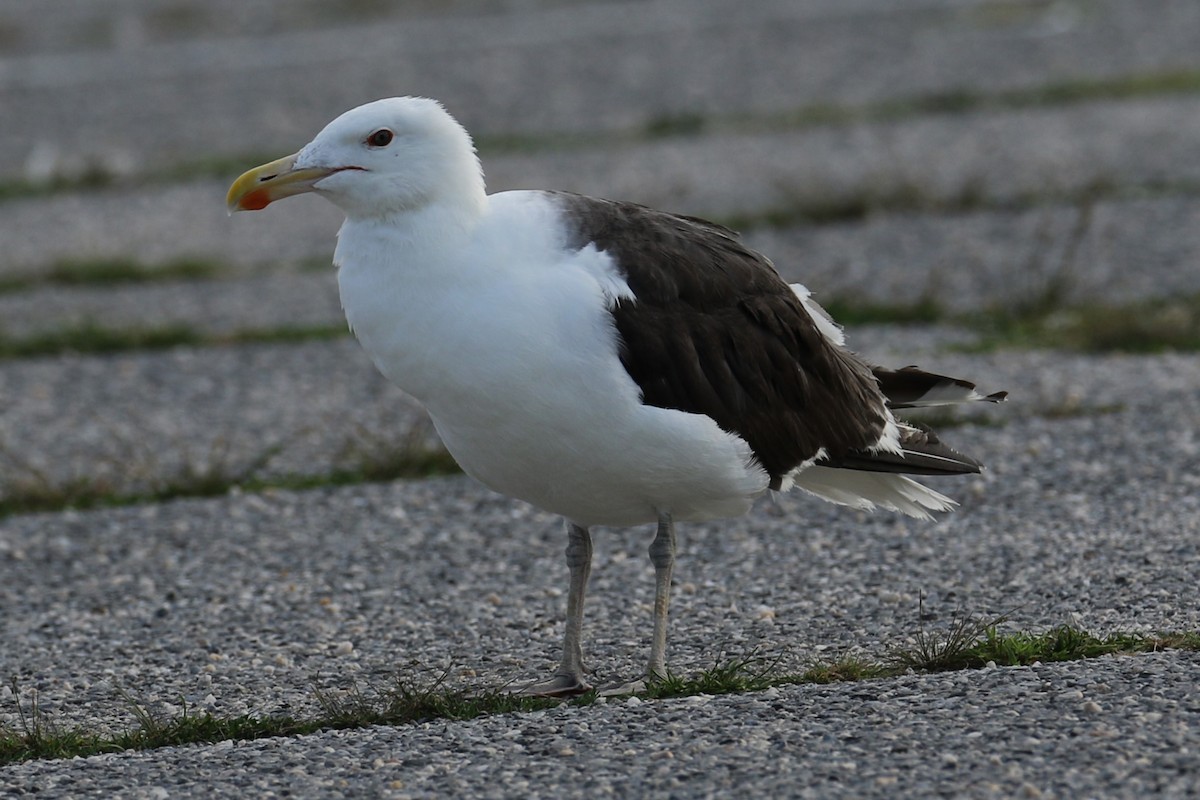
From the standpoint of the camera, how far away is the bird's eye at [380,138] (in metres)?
5.73

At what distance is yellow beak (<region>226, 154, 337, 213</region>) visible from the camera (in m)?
5.77

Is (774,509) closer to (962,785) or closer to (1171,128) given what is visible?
(962,785)

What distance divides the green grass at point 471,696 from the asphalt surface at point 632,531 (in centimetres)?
13

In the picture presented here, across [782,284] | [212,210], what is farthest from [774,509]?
[212,210]

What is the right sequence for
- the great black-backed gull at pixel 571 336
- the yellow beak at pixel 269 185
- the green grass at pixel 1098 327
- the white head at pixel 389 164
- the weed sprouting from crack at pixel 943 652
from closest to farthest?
1. the great black-backed gull at pixel 571 336
2. the white head at pixel 389 164
3. the yellow beak at pixel 269 185
4. the weed sprouting from crack at pixel 943 652
5. the green grass at pixel 1098 327

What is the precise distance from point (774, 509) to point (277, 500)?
2489mm

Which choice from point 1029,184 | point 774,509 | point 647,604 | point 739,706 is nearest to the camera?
point 739,706

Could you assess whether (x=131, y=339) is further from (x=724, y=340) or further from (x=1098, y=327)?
(x=724, y=340)

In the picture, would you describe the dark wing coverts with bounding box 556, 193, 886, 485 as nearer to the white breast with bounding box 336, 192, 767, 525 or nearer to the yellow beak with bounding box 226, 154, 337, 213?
the white breast with bounding box 336, 192, 767, 525

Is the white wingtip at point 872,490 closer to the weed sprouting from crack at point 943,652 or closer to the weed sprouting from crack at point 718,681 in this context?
the weed sprouting from crack at point 943,652

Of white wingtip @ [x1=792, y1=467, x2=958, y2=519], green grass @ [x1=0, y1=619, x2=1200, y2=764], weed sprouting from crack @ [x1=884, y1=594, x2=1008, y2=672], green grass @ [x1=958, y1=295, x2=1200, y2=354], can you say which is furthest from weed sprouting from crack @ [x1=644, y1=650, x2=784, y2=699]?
green grass @ [x1=958, y1=295, x2=1200, y2=354]

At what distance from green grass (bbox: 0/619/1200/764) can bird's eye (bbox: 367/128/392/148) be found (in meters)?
1.78

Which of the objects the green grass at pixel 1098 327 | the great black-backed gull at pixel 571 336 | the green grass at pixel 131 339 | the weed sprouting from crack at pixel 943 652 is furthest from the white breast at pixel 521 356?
the green grass at pixel 131 339

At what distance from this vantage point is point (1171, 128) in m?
15.8
